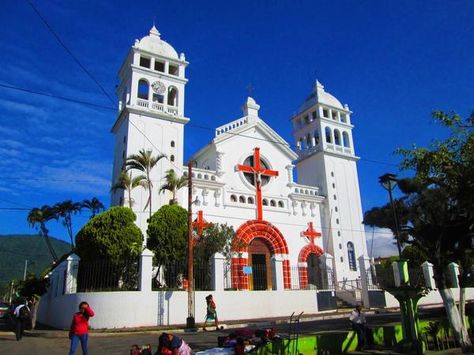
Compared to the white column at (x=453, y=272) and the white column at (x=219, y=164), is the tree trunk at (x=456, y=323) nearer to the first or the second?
the white column at (x=453, y=272)

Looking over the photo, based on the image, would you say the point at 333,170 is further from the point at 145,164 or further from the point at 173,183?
the point at 145,164

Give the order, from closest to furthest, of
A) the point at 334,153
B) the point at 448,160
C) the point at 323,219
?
the point at 448,160
the point at 323,219
the point at 334,153

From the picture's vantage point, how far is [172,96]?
28.7 metres

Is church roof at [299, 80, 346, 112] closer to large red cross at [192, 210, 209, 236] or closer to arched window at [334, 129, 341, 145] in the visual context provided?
arched window at [334, 129, 341, 145]

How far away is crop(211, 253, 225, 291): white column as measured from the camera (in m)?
18.7

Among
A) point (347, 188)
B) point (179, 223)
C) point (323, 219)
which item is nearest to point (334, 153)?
point (347, 188)

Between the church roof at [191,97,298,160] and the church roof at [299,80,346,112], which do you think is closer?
the church roof at [191,97,298,160]

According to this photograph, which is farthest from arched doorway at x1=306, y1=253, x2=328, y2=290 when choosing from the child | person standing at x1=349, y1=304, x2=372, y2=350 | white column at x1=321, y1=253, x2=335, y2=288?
the child

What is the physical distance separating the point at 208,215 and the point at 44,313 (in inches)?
423

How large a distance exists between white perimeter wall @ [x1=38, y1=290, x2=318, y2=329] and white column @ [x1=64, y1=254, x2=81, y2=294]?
1.15ft

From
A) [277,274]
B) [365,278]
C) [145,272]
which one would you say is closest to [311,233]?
[365,278]

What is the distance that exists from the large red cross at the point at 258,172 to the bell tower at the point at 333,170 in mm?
4840

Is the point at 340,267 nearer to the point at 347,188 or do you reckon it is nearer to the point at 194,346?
the point at 347,188

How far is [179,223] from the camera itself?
19.9 meters
